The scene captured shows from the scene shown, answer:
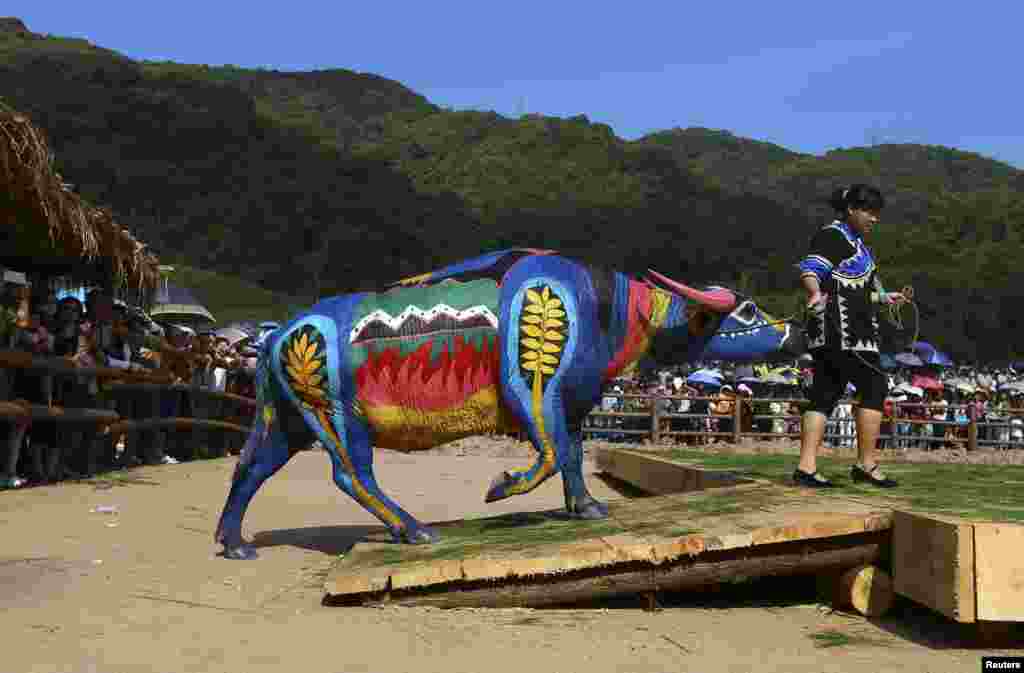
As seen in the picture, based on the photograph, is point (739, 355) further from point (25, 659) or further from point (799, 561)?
point (25, 659)

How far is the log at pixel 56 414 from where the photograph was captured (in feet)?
31.3

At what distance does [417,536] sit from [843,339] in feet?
8.36

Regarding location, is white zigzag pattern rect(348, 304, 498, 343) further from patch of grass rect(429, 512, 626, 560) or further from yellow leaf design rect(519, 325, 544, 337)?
patch of grass rect(429, 512, 626, 560)

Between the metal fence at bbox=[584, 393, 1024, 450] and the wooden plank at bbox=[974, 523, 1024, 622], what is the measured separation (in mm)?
13797

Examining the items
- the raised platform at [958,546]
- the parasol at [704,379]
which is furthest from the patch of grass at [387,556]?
the parasol at [704,379]

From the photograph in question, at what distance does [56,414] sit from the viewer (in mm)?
10523

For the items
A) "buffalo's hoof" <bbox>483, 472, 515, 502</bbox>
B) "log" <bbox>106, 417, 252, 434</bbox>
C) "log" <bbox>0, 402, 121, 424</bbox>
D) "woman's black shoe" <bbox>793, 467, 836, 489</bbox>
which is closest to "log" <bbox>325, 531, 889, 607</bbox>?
"buffalo's hoof" <bbox>483, 472, 515, 502</bbox>

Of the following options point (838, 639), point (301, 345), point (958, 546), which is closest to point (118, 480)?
point (301, 345)

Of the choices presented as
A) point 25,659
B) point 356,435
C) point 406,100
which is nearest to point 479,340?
point 356,435

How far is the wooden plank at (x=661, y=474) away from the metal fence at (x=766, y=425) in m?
5.76

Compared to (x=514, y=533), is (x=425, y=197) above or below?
above

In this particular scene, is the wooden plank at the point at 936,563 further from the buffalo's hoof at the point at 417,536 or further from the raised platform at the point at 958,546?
the buffalo's hoof at the point at 417,536

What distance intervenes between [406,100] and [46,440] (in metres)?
131

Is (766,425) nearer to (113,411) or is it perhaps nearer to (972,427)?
(972,427)
